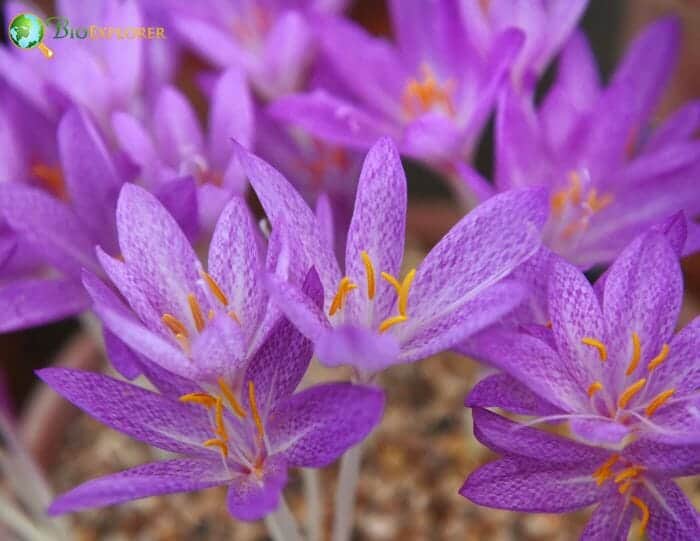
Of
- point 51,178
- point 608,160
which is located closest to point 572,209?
Answer: point 608,160

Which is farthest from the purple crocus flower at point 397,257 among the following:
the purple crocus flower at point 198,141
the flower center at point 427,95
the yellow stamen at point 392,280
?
the flower center at point 427,95

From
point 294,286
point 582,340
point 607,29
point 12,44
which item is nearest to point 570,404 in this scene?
point 582,340

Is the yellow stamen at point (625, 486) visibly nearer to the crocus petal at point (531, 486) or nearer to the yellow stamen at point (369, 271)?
the crocus petal at point (531, 486)

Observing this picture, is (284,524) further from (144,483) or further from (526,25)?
(526,25)

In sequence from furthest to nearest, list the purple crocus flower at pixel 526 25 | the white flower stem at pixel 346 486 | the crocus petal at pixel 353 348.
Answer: the purple crocus flower at pixel 526 25 → the white flower stem at pixel 346 486 → the crocus petal at pixel 353 348

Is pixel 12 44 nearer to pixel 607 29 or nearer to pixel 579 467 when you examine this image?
pixel 579 467

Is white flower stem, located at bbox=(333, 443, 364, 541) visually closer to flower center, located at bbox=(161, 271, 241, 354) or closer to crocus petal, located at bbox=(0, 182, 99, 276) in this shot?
flower center, located at bbox=(161, 271, 241, 354)
